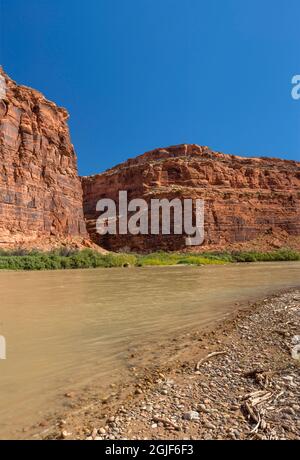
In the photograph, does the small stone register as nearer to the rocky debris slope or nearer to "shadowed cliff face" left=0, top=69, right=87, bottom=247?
the rocky debris slope

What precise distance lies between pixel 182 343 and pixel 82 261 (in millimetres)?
21235

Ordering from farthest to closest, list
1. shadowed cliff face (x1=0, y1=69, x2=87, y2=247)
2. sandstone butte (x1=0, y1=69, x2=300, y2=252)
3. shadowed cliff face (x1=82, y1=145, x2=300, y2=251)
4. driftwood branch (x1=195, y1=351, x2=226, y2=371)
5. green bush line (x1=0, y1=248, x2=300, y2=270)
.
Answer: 1. shadowed cliff face (x1=82, y1=145, x2=300, y2=251)
2. sandstone butte (x1=0, y1=69, x2=300, y2=252)
3. shadowed cliff face (x1=0, y1=69, x2=87, y2=247)
4. green bush line (x1=0, y1=248, x2=300, y2=270)
5. driftwood branch (x1=195, y1=351, x2=226, y2=371)

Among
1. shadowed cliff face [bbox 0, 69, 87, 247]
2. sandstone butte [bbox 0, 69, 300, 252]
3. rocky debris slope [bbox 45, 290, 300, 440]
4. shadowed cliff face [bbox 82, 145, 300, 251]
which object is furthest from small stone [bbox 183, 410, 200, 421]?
shadowed cliff face [bbox 82, 145, 300, 251]

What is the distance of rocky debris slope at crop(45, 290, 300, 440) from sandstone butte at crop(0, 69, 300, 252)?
2529cm

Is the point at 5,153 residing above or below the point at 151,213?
above

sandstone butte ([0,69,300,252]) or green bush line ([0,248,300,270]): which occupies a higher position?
sandstone butte ([0,69,300,252])

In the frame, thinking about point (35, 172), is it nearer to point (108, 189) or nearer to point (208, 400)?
A: point (108, 189)

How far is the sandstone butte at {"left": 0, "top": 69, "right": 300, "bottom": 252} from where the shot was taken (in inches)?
1186

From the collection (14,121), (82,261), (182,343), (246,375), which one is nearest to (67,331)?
(182,343)

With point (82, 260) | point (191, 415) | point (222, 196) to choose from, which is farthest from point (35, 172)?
point (191, 415)

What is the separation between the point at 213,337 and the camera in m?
4.70

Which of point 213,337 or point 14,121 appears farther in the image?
point 14,121

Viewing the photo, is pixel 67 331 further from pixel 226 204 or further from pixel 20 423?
pixel 226 204

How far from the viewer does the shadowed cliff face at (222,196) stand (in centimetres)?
4578
